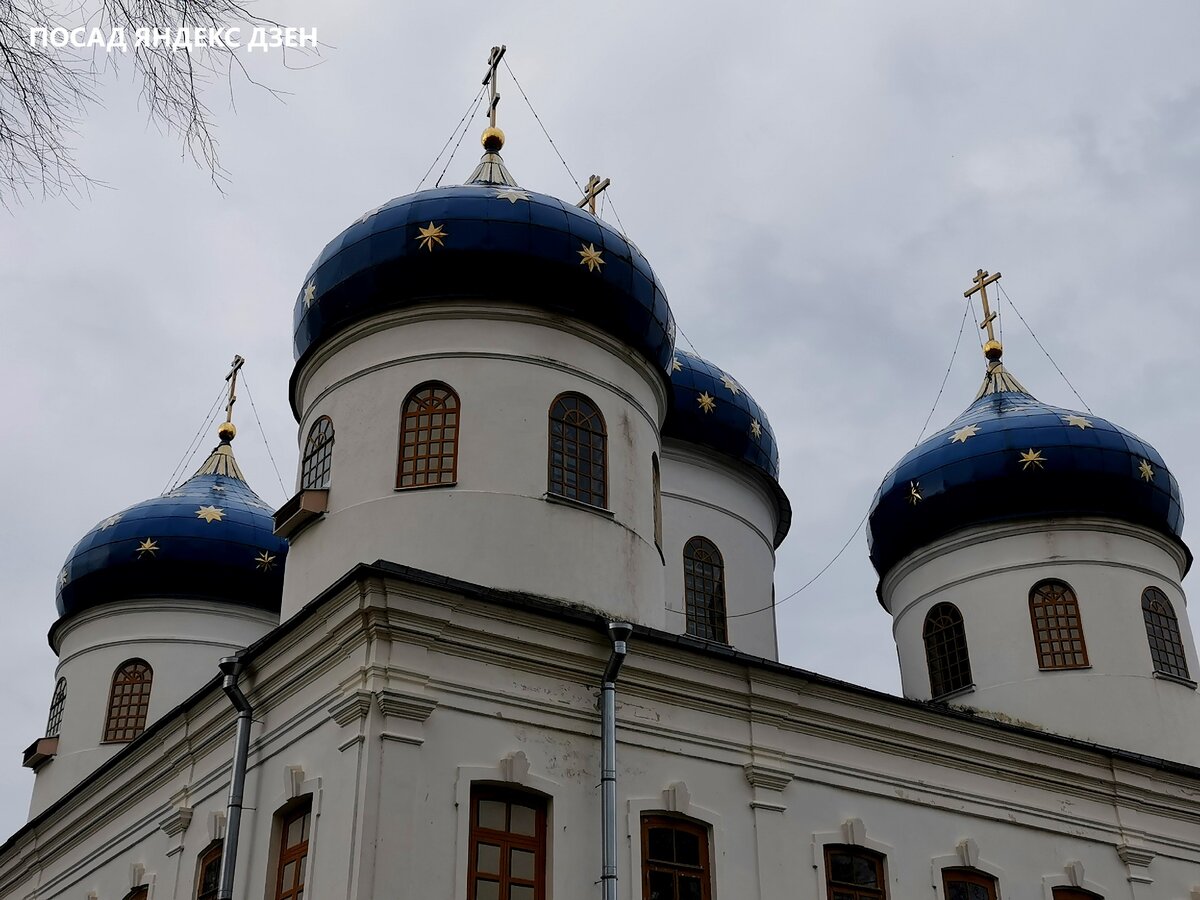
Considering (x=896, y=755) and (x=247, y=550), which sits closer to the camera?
(x=896, y=755)

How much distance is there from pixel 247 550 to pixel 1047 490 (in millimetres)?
11014

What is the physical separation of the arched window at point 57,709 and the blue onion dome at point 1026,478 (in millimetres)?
11728

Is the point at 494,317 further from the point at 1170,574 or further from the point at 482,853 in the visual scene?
the point at 1170,574

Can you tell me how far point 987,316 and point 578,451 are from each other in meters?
10.9

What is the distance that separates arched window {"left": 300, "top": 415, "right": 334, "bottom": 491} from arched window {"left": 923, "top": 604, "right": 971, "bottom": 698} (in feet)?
→ 29.3

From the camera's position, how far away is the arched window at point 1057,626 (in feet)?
59.1

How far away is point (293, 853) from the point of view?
1155 cm

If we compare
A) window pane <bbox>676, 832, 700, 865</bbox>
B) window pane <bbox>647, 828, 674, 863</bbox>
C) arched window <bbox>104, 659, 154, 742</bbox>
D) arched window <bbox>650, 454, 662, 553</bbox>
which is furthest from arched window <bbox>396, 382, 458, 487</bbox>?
arched window <bbox>104, 659, 154, 742</bbox>

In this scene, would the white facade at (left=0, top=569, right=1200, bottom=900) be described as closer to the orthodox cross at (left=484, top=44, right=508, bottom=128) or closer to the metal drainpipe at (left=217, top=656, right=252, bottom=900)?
the metal drainpipe at (left=217, top=656, right=252, bottom=900)

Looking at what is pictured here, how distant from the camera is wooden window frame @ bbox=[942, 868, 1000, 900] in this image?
45.0 ft

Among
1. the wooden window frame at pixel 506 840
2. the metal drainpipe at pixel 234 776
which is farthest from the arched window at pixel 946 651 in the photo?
the metal drainpipe at pixel 234 776

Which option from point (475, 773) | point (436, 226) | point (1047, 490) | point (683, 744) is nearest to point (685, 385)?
point (1047, 490)

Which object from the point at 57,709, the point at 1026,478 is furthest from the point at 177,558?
the point at 1026,478

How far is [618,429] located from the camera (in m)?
14.5
